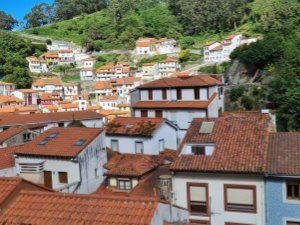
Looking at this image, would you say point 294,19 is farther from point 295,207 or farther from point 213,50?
point 295,207

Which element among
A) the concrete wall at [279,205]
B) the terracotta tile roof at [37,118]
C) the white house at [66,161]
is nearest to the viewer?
the concrete wall at [279,205]

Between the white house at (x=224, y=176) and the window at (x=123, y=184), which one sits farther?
the window at (x=123, y=184)

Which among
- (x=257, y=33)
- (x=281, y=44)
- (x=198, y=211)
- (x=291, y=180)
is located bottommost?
(x=198, y=211)

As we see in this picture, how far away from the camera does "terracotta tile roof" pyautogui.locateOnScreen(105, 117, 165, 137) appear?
34125 mm

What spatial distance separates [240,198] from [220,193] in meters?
1.02

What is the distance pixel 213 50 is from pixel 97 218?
112 m

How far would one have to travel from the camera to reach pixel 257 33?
11788 centimetres

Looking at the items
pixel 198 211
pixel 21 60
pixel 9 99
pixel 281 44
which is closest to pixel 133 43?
pixel 21 60

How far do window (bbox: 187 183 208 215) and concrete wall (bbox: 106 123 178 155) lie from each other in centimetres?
1247

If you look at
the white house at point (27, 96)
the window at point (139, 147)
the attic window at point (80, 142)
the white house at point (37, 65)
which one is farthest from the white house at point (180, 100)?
the white house at point (37, 65)

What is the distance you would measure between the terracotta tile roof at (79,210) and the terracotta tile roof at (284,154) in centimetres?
1020

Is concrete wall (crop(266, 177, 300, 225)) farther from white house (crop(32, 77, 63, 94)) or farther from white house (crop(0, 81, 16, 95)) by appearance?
white house (crop(32, 77, 63, 94))

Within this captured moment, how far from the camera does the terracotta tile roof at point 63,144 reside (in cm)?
2617

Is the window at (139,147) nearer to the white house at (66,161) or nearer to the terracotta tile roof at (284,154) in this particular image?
the white house at (66,161)
